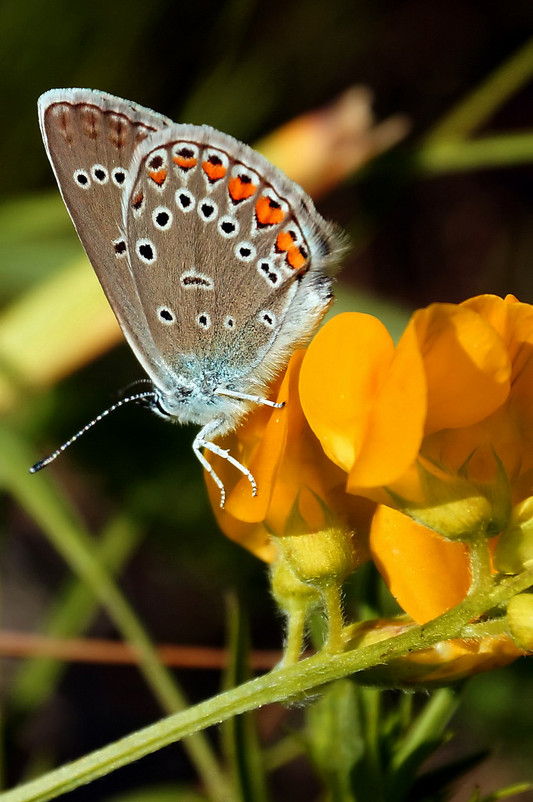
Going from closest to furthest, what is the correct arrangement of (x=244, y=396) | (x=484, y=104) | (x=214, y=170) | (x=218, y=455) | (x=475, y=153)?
1. (x=218, y=455)
2. (x=244, y=396)
3. (x=214, y=170)
4. (x=475, y=153)
5. (x=484, y=104)

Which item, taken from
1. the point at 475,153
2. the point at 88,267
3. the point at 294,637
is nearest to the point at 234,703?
the point at 294,637

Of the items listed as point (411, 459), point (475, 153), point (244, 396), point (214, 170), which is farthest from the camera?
point (475, 153)

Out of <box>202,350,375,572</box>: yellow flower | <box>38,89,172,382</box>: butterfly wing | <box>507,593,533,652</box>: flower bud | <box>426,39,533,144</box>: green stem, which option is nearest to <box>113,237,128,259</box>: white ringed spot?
<box>38,89,172,382</box>: butterfly wing

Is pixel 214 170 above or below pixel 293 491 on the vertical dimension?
above

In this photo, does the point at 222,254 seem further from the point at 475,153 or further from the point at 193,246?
the point at 475,153

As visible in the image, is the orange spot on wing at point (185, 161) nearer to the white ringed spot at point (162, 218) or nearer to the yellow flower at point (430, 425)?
the white ringed spot at point (162, 218)

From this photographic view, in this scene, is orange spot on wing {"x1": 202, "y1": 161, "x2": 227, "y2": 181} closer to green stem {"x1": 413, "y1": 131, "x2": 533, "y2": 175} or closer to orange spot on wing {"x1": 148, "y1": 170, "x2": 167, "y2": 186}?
orange spot on wing {"x1": 148, "y1": 170, "x2": 167, "y2": 186}

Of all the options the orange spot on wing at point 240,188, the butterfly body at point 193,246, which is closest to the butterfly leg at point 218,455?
the butterfly body at point 193,246
